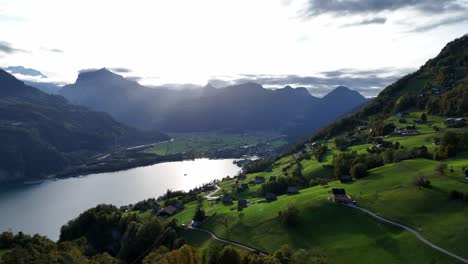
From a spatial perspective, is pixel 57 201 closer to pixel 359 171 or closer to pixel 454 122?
pixel 359 171

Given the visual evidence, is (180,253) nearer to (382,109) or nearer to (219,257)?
(219,257)

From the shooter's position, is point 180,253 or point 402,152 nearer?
point 180,253

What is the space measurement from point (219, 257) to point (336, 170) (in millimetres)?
58537

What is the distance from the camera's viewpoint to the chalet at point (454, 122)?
113 m

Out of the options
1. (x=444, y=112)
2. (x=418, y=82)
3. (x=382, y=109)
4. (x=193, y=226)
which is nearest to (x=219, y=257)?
(x=193, y=226)

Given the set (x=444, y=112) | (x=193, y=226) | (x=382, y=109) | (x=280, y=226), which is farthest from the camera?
(x=382, y=109)

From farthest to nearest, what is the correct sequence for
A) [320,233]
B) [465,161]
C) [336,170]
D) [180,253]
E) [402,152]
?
[336,170] < [402,152] < [465,161] < [320,233] < [180,253]

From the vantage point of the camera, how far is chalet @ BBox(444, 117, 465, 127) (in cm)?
11328

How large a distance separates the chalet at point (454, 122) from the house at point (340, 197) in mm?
67752

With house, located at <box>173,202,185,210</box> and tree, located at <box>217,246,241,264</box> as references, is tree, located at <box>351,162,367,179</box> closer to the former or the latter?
tree, located at <box>217,246,241,264</box>

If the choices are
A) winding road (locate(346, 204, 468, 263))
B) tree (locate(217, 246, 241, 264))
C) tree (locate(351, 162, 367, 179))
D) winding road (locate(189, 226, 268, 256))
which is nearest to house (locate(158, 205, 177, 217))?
winding road (locate(189, 226, 268, 256))

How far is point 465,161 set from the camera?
7600 centimetres

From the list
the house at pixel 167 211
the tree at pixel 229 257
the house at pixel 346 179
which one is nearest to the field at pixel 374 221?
the house at pixel 346 179

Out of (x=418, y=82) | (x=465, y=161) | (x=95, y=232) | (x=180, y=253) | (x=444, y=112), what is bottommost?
(x=95, y=232)
